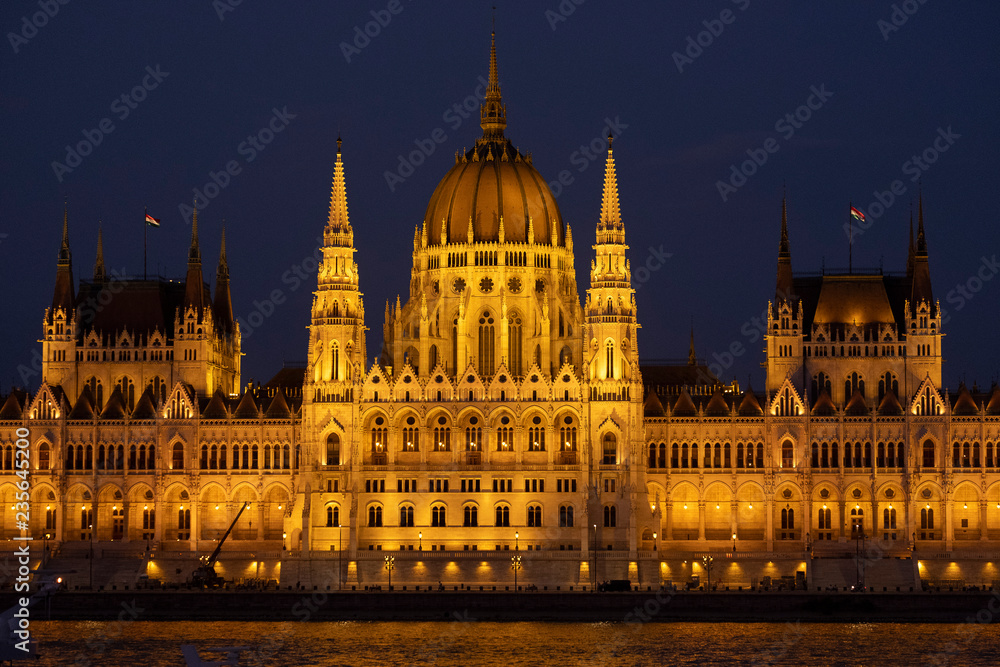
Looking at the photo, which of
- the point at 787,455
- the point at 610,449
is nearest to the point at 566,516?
the point at 610,449

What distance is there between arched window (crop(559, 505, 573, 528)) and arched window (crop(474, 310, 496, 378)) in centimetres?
1672

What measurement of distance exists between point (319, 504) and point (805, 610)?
3916cm

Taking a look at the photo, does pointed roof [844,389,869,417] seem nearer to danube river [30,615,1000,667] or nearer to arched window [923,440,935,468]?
arched window [923,440,935,468]

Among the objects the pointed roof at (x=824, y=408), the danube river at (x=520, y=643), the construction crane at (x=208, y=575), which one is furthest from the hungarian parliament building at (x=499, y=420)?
the danube river at (x=520, y=643)

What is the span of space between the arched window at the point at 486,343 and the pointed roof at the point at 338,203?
1373 centimetres

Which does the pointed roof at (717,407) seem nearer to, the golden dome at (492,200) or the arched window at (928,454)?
the arched window at (928,454)

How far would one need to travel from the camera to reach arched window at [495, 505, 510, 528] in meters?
171

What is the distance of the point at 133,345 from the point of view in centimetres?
18838

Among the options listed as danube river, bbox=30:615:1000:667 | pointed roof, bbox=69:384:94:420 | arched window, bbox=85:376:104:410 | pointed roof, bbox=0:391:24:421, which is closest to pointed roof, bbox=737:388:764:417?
danube river, bbox=30:615:1000:667

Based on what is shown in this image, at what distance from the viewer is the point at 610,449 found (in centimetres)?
17175

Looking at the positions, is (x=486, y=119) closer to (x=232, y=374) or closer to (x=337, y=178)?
(x=337, y=178)

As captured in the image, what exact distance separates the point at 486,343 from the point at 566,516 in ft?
62.9

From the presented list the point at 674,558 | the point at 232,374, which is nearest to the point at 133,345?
the point at 232,374

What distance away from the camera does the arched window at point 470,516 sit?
172 m
